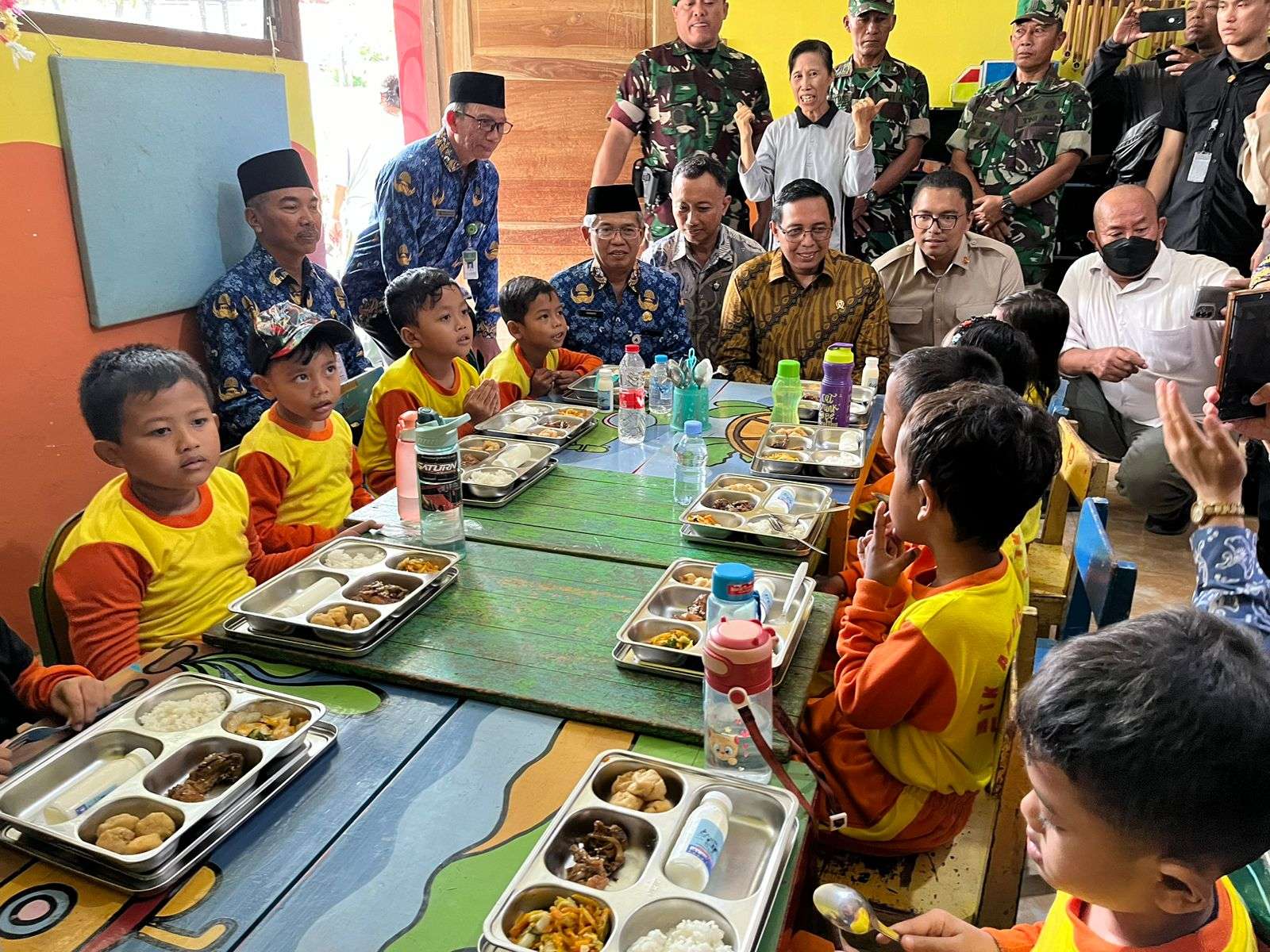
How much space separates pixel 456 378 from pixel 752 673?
75.2 inches

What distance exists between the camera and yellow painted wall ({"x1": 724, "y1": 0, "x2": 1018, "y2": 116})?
5641 millimetres

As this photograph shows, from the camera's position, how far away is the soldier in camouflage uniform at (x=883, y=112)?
4273 mm

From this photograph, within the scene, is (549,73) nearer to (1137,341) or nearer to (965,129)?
(965,129)

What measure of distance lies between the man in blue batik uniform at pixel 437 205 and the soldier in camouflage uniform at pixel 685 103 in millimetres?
756

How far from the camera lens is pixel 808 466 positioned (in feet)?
7.28

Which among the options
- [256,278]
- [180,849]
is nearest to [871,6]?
[256,278]

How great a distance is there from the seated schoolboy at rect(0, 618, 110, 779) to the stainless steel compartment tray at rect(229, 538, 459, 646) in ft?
0.81

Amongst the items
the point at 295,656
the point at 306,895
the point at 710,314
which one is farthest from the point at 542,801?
the point at 710,314

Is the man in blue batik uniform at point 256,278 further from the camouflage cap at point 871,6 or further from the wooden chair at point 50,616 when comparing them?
the camouflage cap at point 871,6

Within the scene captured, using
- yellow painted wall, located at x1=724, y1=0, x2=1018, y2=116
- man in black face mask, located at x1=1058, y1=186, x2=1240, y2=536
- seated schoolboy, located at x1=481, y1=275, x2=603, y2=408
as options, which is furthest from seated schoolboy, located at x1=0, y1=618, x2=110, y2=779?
yellow painted wall, located at x1=724, y1=0, x2=1018, y2=116

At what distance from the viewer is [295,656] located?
1.42m

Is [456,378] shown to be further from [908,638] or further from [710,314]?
[908,638]

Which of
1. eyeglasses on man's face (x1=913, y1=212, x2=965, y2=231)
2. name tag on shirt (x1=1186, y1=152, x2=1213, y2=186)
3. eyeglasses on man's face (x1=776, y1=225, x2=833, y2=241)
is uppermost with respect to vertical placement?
name tag on shirt (x1=1186, y1=152, x2=1213, y2=186)

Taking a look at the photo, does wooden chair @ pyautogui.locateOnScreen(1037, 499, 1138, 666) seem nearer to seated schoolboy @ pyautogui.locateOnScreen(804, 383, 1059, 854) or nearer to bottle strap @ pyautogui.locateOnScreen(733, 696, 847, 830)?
seated schoolboy @ pyautogui.locateOnScreen(804, 383, 1059, 854)
